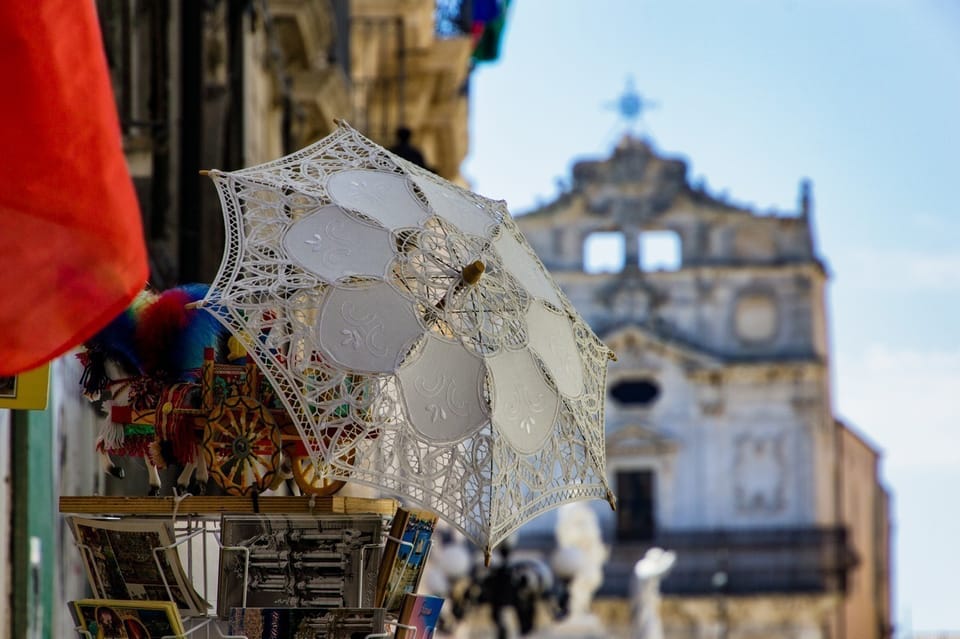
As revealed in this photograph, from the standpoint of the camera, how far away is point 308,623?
454 centimetres

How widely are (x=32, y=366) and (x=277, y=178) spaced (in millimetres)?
1806

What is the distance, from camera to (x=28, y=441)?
7.57 m

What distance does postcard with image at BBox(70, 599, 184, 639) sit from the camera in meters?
4.39

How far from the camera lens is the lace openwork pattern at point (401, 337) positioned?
468cm

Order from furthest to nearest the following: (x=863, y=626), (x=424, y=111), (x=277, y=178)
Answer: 1. (x=863, y=626)
2. (x=424, y=111)
3. (x=277, y=178)

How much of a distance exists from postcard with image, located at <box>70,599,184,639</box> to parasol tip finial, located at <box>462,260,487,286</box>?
102 centimetres

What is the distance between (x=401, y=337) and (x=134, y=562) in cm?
79

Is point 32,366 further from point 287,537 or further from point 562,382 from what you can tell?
point 562,382

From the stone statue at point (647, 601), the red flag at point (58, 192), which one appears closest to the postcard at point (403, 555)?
the red flag at point (58, 192)

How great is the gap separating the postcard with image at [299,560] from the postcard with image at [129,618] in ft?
0.64

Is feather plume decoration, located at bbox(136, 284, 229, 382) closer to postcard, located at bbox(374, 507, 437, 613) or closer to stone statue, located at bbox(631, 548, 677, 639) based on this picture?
postcard, located at bbox(374, 507, 437, 613)

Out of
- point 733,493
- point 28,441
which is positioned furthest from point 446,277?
point 733,493

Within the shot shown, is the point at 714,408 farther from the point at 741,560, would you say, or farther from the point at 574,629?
the point at 574,629

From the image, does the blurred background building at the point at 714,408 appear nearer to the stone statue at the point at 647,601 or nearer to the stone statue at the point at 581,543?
the stone statue at the point at 647,601
